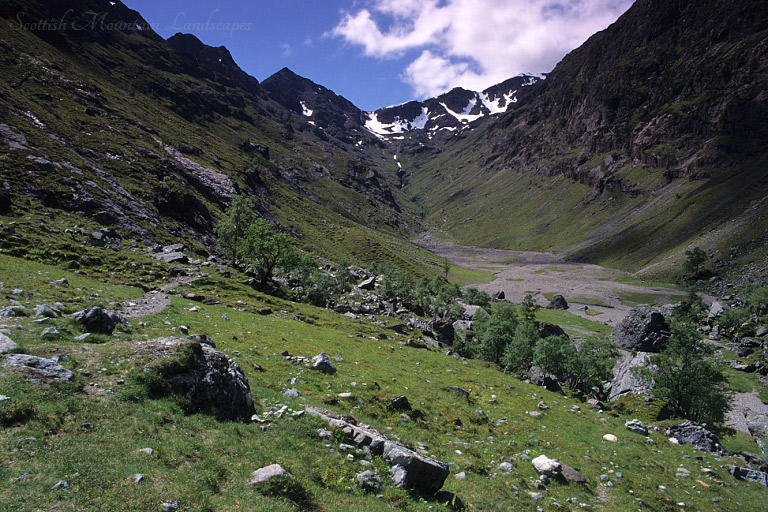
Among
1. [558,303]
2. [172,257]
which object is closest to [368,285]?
[172,257]

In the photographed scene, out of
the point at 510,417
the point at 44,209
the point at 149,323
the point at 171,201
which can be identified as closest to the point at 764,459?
the point at 510,417

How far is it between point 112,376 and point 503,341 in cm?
5933

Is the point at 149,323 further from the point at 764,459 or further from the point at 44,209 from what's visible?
the point at 764,459

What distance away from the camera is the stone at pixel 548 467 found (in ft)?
60.8

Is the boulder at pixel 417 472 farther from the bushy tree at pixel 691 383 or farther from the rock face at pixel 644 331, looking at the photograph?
the rock face at pixel 644 331

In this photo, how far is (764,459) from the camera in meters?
28.2

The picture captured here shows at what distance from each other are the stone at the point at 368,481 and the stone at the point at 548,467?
11.5 metres

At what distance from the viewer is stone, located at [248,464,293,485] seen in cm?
1037

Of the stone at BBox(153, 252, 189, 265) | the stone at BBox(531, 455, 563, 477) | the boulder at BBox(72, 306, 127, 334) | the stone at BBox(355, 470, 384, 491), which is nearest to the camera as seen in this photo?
the stone at BBox(355, 470, 384, 491)

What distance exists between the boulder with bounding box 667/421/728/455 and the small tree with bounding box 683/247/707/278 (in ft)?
455

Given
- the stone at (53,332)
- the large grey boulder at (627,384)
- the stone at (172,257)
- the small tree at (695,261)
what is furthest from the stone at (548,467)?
the small tree at (695,261)

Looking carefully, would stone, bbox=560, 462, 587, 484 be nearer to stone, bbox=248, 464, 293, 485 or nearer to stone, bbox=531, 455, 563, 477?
stone, bbox=531, 455, 563, 477

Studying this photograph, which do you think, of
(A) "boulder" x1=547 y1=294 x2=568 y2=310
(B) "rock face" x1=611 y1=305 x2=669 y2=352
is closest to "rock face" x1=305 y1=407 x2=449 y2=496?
(B) "rock face" x1=611 y1=305 x2=669 y2=352

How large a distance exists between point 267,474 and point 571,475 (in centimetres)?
1761
